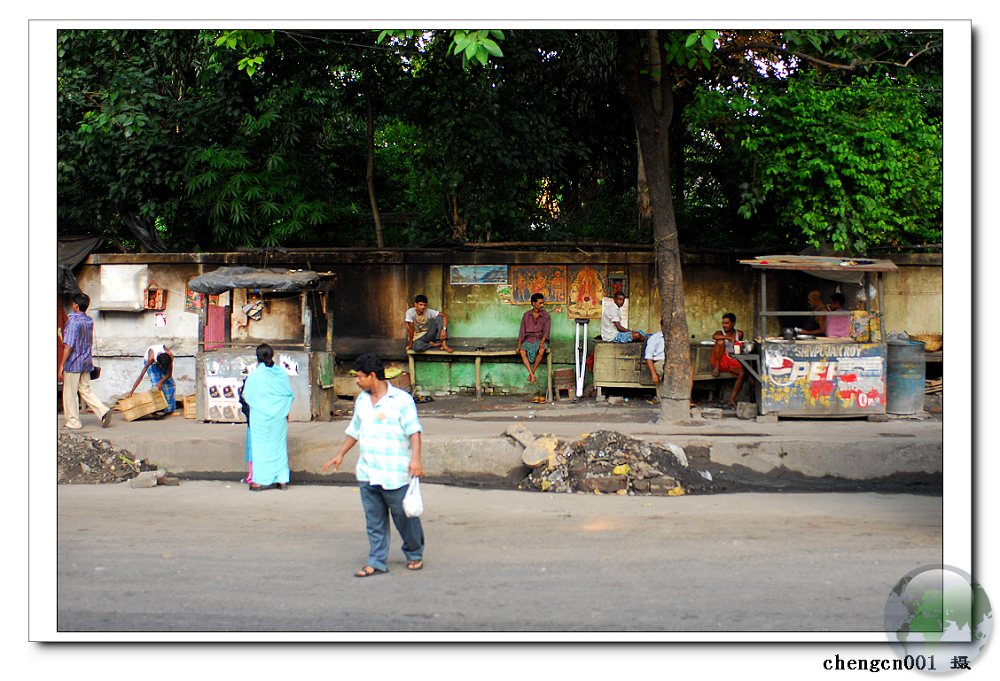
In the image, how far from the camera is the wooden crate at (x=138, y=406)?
1154 cm

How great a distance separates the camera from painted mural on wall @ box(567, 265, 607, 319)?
13781 millimetres

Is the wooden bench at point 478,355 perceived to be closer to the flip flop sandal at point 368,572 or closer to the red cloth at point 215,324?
the red cloth at point 215,324

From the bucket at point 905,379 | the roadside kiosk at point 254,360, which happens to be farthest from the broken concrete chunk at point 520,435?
the bucket at point 905,379

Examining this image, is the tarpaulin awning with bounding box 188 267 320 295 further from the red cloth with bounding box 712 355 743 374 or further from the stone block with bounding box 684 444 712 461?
the red cloth with bounding box 712 355 743 374

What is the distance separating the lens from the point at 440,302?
14.1 meters

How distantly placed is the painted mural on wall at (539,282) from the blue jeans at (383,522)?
7773mm

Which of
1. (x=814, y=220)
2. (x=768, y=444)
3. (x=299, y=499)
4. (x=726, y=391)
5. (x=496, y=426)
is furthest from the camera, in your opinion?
(x=726, y=391)

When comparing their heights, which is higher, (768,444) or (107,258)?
(107,258)

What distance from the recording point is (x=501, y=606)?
573 centimetres

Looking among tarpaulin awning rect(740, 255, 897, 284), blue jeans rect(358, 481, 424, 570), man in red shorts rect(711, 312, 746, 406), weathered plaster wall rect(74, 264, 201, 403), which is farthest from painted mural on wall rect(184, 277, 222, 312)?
blue jeans rect(358, 481, 424, 570)

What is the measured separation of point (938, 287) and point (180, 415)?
36.1ft

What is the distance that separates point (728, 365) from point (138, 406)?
25.4 feet

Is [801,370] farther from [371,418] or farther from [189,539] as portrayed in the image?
[189,539]

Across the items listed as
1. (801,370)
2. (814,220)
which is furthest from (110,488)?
(814,220)
